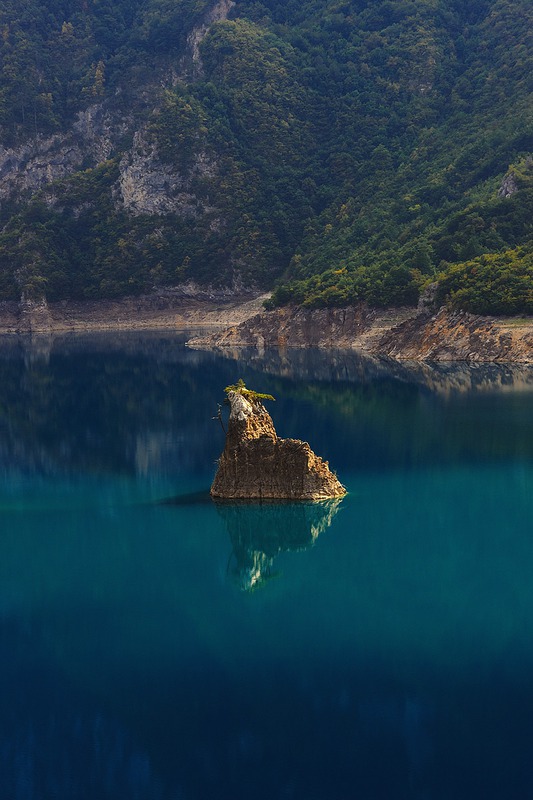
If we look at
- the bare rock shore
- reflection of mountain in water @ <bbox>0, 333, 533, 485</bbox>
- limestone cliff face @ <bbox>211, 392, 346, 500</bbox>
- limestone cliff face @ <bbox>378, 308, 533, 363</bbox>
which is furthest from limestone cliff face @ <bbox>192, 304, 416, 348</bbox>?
limestone cliff face @ <bbox>211, 392, 346, 500</bbox>

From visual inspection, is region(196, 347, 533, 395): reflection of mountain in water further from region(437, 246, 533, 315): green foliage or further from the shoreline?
region(437, 246, 533, 315): green foliage

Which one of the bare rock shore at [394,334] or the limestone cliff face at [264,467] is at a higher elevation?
the bare rock shore at [394,334]

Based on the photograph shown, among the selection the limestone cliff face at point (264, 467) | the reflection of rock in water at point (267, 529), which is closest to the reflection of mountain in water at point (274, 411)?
the limestone cliff face at point (264, 467)

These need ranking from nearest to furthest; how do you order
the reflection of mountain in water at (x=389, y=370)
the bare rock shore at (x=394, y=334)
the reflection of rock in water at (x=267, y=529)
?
1. the reflection of rock in water at (x=267, y=529)
2. the reflection of mountain in water at (x=389, y=370)
3. the bare rock shore at (x=394, y=334)

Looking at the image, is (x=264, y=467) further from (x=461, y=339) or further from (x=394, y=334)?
(x=394, y=334)

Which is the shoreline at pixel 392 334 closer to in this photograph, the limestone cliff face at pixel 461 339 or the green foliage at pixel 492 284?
the limestone cliff face at pixel 461 339

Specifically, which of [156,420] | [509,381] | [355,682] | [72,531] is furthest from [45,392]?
[355,682]

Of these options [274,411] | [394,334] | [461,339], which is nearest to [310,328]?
[394,334]
